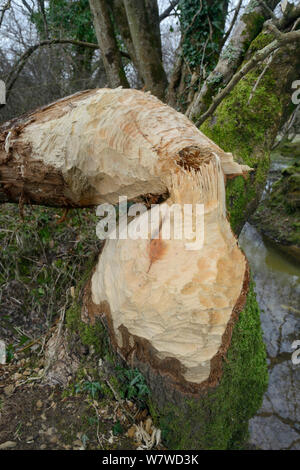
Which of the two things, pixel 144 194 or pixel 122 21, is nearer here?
pixel 144 194

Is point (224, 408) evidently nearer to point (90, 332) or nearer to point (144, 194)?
point (90, 332)

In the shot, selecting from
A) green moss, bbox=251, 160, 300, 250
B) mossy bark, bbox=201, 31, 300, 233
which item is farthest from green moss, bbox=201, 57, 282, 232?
green moss, bbox=251, 160, 300, 250

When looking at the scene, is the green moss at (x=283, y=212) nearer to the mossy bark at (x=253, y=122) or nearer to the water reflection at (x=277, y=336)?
the water reflection at (x=277, y=336)

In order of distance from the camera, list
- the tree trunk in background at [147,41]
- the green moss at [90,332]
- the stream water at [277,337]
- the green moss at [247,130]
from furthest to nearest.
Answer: the tree trunk in background at [147,41] → the green moss at [247,130] → the stream water at [277,337] → the green moss at [90,332]

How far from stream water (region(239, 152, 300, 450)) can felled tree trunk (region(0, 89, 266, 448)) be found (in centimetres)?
58

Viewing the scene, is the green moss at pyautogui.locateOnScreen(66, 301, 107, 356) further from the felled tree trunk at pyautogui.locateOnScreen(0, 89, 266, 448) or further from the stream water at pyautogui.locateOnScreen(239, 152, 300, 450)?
the stream water at pyautogui.locateOnScreen(239, 152, 300, 450)

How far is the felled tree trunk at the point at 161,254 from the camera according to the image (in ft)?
4.03

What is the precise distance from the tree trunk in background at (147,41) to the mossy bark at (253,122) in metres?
1.86

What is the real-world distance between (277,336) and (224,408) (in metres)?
1.89

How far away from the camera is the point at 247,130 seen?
8.05 ft

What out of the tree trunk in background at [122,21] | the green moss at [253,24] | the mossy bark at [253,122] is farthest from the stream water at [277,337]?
the tree trunk in background at [122,21]

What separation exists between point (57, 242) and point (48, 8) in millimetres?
5598

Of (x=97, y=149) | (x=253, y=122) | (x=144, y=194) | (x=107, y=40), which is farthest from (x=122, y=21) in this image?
(x=144, y=194)
